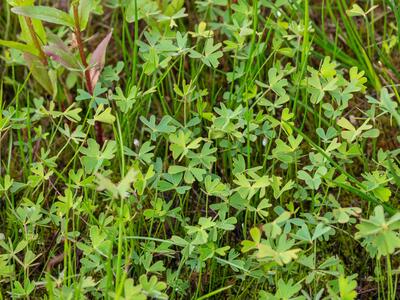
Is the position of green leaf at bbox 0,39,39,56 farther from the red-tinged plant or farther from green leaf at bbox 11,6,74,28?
green leaf at bbox 11,6,74,28

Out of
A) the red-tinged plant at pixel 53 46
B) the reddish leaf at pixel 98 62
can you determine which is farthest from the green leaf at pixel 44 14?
the reddish leaf at pixel 98 62

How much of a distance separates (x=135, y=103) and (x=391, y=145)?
2.82ft

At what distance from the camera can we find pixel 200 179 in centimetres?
203

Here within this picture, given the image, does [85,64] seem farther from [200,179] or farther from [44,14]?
[200,179]

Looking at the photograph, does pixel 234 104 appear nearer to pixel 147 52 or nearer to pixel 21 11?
pixel 147 52

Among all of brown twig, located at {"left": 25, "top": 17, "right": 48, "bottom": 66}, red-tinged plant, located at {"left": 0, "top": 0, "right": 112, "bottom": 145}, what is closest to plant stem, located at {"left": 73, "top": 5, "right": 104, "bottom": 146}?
red-tinged plant, located at {"left": 0, "top": 0, "right": 112, "bottom": 145}

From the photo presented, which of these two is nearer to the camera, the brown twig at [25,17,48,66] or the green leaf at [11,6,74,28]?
the green leaf at [11,6,74,28]

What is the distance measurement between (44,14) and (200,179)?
2.40 ft

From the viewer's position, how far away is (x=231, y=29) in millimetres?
2361

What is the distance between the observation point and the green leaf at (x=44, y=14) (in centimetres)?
221

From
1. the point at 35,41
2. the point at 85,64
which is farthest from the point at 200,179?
the point at 35,41

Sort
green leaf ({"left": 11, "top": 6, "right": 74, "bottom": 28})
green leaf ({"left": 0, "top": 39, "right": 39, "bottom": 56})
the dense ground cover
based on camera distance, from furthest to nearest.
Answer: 1. green leaf ({"left": 0, "top": 39, "right": 39, "bottom": 56})
2. green leaf ({"left": 11, "top": 6, "right": 74, "bottom": 28})
3. the dense ground cover

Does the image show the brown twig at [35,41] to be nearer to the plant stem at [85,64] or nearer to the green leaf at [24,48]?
the green leaf at [24,48]

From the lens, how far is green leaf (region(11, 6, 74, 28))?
2211mm
